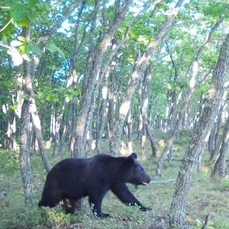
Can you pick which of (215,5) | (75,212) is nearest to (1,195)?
(75,212)

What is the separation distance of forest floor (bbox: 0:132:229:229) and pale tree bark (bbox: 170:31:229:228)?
1.18 feet

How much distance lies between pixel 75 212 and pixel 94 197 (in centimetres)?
97

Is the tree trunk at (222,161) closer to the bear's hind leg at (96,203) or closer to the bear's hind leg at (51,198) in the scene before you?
the bear's hind leg at (96,203)

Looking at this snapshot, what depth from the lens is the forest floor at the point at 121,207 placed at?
6226mm

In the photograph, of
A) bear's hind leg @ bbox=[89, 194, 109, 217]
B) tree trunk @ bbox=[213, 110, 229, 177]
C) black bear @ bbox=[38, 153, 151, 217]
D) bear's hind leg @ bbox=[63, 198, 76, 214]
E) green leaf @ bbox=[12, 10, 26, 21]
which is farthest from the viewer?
tree trunk @ bbox=[213, 110, 229, 177]

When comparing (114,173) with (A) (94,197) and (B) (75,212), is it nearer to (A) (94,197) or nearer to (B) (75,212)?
(A) (94,197)

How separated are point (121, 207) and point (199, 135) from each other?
4.13 m

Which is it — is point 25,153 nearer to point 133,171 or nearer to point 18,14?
point 133,171

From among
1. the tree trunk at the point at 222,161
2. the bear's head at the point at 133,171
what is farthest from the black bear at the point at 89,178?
the tree trunk at the point at 222,161

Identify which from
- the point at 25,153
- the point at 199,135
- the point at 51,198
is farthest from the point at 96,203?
the point at 199,135

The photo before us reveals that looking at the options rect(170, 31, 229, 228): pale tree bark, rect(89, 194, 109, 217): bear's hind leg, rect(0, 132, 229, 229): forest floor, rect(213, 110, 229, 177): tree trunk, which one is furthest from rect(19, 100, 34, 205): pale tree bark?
rect(213, 110, 229, 177): tree trunk

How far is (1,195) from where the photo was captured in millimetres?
10617

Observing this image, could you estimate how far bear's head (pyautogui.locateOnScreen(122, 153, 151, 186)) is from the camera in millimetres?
7688

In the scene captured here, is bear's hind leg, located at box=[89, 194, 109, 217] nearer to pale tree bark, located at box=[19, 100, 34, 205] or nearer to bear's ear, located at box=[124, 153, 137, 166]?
bear's ear, located at box=[124, 153, 137, 166]
